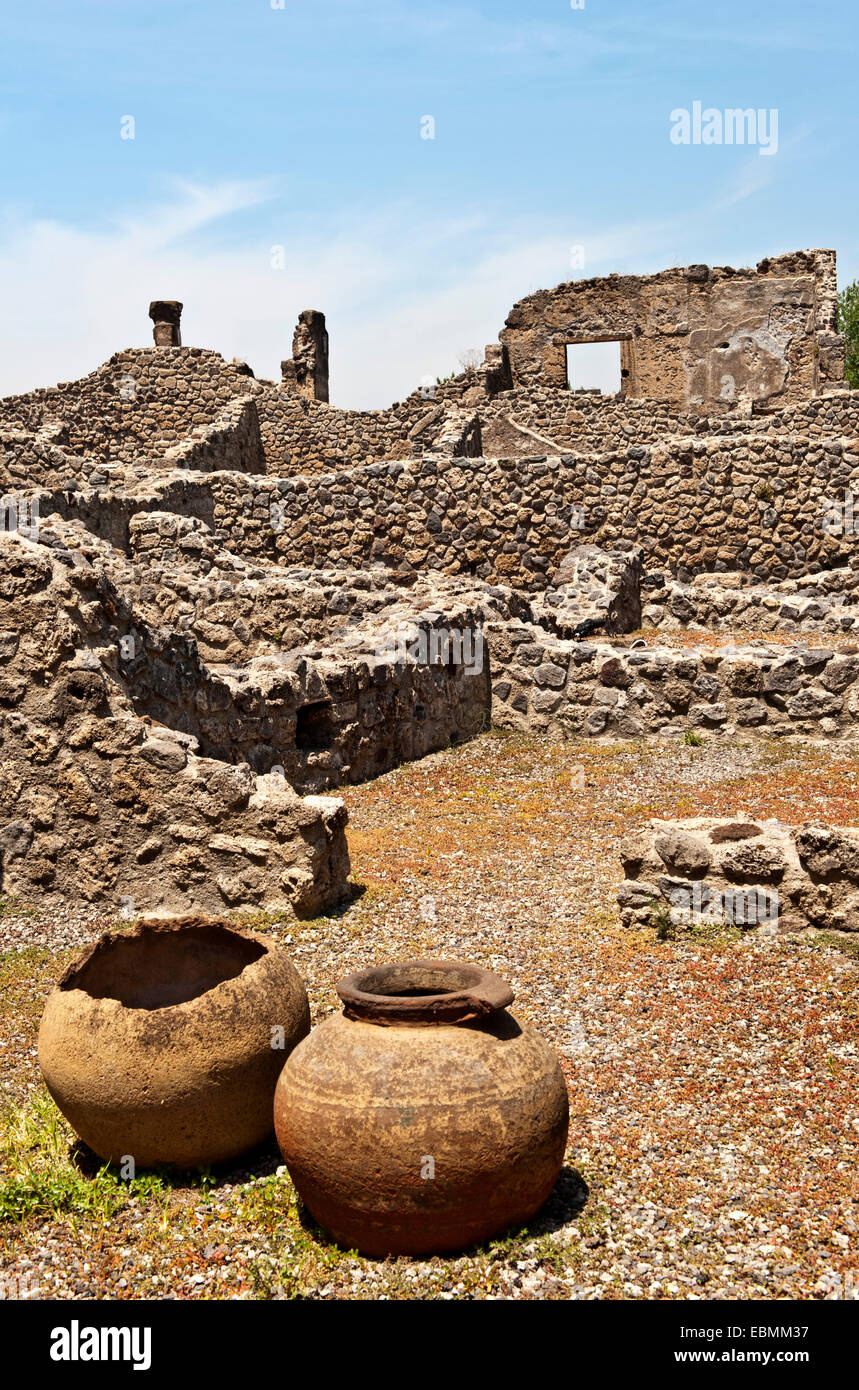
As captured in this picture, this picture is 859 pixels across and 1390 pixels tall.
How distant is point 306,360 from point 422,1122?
2431cm

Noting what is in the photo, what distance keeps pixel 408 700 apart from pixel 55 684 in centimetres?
458

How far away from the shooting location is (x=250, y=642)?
13.2 m

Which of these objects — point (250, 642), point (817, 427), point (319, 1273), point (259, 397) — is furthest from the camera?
point (259, 397)

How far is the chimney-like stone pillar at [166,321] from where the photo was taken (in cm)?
2503

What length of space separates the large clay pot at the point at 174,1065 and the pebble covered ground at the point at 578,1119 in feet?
0.60

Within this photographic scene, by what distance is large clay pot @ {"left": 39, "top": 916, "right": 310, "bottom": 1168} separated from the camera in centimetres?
463

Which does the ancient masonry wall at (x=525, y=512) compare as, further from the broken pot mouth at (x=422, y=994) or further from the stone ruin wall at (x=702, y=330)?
the stone ruin wall at (x=702, y=330)

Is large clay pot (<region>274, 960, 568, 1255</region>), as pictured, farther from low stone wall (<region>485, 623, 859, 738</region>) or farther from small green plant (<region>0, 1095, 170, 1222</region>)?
low stone wall (<region>485, 623, 859, 738</region>)

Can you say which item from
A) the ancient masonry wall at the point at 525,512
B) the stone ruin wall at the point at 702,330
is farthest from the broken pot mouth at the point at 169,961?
the stone ruin wall at the point at 702,330

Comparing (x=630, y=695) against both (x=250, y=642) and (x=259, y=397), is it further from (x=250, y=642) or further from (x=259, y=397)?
(x=259, y=397)

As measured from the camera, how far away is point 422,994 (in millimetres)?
4789

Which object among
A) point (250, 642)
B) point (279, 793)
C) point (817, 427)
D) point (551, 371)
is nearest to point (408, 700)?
point (250, 642)

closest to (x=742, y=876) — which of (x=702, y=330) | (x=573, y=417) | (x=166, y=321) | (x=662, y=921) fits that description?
(x=662, y=921)

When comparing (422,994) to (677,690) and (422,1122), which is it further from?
(677,690)
